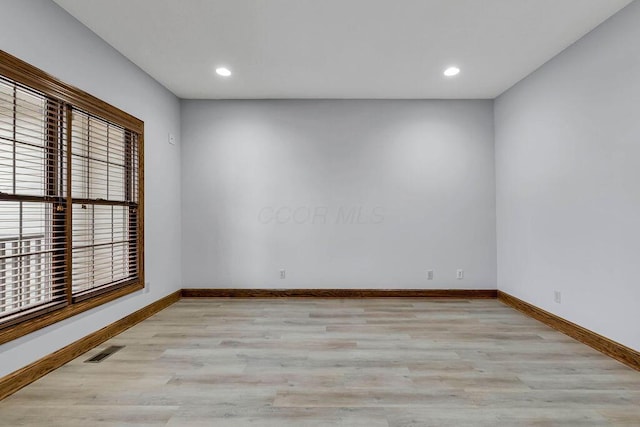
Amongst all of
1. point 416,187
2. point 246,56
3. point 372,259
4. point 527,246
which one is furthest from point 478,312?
point 246,56

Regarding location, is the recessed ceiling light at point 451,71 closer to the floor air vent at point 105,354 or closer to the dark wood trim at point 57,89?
the dark wood trim at point 57,89

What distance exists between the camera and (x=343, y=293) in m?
4.83

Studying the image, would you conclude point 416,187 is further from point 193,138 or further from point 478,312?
point 193,138

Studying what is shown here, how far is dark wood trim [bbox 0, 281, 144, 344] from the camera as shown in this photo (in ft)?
7.32

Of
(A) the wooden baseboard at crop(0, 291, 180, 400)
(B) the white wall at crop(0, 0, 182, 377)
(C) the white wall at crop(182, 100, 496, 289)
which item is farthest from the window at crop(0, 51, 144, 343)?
(C) the white wall at crop(182, 100, 496, 289)

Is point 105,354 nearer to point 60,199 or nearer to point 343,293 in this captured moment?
point 60,199

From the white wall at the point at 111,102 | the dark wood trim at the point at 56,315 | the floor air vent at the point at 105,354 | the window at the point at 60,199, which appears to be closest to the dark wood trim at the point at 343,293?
the white wall at the point at 111,102

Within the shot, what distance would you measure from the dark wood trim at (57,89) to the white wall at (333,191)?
4.96ft

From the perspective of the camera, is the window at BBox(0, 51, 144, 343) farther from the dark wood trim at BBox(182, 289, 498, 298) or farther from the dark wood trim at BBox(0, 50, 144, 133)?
the dark wood trim at BBox(182, 289, 498, 298)

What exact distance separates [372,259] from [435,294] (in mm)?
1000

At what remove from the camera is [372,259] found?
16.0 feet

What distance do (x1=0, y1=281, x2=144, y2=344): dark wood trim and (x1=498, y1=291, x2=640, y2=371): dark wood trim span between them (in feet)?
14.4

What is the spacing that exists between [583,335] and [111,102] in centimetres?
496

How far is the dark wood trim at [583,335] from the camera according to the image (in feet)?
8.73
